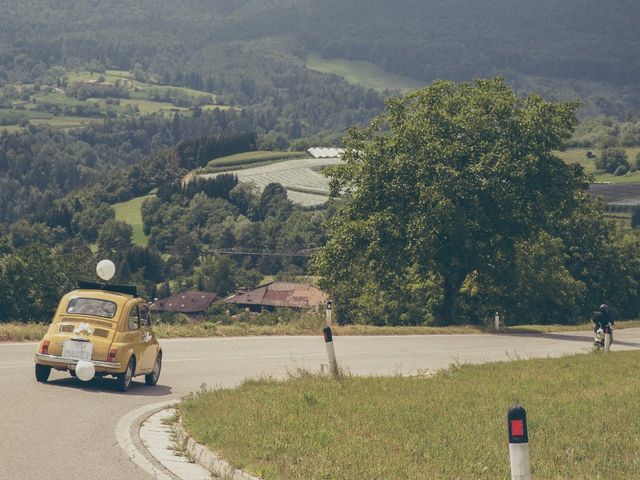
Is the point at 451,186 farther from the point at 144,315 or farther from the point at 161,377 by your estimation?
the point at 144,315

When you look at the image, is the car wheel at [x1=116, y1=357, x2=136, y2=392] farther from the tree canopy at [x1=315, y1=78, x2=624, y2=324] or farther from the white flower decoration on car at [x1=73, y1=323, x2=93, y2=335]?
the tree canopy at [x1=315, y1=78, x2=624, y2=324]

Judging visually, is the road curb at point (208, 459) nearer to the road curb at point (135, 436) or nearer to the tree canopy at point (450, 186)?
the road curb at point (135, 436)

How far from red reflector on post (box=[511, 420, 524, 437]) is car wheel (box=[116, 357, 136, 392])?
1144 cm

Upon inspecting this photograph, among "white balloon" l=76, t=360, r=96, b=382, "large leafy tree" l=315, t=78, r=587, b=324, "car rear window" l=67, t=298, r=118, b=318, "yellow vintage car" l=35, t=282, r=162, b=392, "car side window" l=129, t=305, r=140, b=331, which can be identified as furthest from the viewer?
"large leafy tree" l=315, t=78, r=587, b=324

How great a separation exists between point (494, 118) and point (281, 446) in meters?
32.1

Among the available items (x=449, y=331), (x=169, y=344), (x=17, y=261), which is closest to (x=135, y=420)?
(x=169, y=344)

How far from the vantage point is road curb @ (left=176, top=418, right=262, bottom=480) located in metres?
12.4

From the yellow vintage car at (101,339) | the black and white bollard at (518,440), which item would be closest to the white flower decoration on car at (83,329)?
A: the yellow vintage car at (101,339)

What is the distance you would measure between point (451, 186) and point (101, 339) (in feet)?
81.8

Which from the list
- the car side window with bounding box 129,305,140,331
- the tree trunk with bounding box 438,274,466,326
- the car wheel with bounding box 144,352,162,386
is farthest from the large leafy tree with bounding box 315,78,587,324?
the car side window with bounding box 129,305,140,331

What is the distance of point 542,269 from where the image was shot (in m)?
61.7

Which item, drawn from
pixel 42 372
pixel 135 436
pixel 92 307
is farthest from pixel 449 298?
pixel 135 436

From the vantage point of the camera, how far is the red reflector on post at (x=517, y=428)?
9139 mm

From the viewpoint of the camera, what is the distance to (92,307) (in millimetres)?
20516
